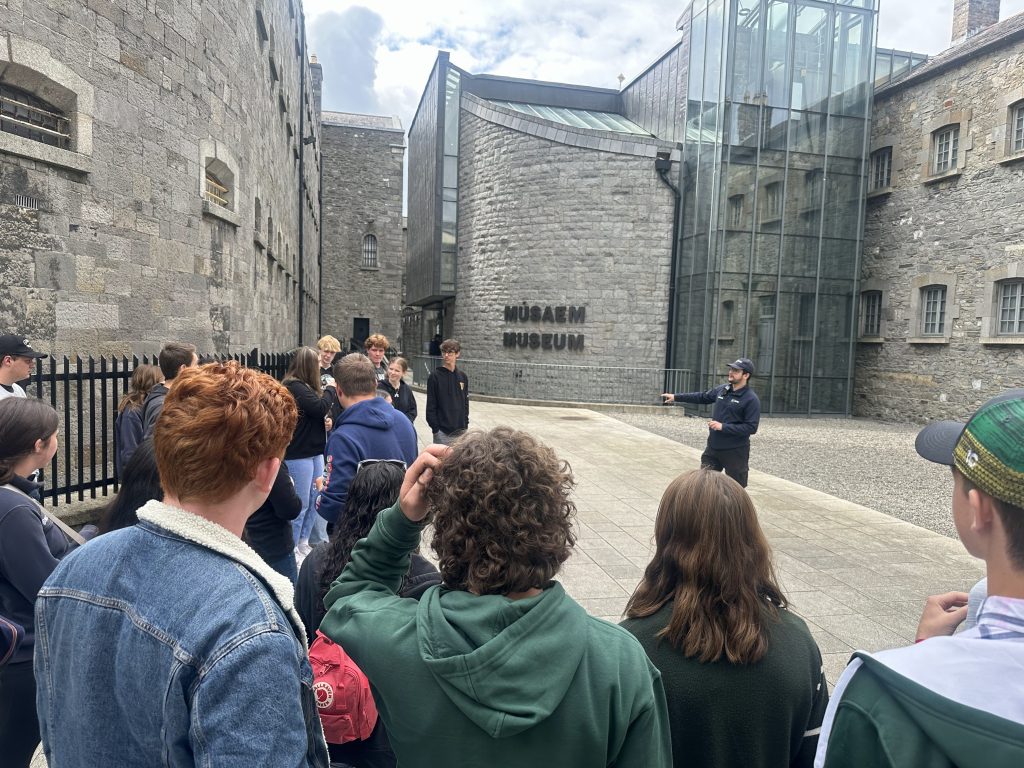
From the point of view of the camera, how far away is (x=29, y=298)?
6.82 meters

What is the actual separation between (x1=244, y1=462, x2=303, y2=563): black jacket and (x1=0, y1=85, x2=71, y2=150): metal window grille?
18.2ft

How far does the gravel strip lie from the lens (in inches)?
342

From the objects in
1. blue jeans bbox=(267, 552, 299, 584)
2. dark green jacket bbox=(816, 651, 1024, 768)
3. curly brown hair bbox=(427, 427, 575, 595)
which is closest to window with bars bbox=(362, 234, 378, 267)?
blue jeans bbox=(267, 552, 299, 584)

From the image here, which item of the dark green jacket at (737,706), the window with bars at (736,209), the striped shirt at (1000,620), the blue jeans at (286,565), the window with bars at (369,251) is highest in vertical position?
the window with bars at (369,251)

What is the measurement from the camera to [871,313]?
19.1 m

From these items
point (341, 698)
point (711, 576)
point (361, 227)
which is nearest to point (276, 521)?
point (341, 698)

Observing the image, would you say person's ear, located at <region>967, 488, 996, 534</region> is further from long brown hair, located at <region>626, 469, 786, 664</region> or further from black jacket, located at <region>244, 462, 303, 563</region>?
black jacket, located at <region>244, 462, 303, 563</region>

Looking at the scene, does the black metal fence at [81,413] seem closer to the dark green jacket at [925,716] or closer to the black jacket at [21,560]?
the black jacket at [21,560]

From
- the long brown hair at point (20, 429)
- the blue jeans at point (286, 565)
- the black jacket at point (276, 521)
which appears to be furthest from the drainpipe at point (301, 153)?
the long brown hair at point (20, 429)

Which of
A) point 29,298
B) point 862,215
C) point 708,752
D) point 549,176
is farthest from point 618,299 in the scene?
point 708,752

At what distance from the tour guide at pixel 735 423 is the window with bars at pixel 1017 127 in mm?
13189

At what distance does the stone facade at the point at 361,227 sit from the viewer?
36656 mm

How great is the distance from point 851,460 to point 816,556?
6535mm

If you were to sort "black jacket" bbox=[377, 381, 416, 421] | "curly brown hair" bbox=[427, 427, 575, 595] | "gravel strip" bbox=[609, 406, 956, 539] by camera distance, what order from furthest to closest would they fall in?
"gravel strip" bbox=[609, 406, 956, 539] < "black jacket" bbox=[377, 381, 416, 421] < "curly brown hair" bbox=[427, 427, 575, 595]
